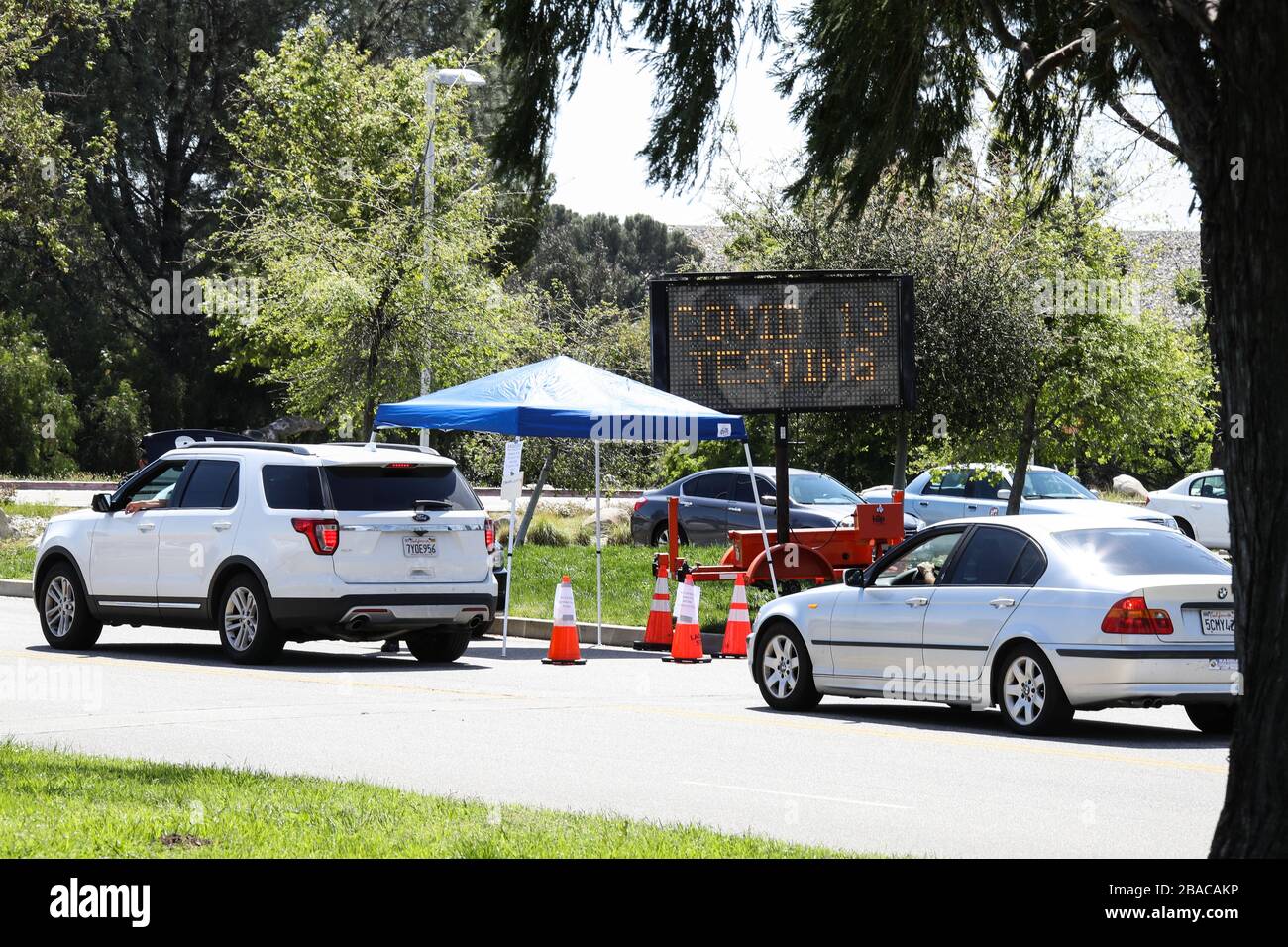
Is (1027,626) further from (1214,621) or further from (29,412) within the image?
(29,412)

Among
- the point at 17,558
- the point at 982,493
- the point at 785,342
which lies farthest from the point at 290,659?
the point at 982,493

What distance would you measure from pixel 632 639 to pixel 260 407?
43914 millimetres

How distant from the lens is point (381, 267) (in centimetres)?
2683

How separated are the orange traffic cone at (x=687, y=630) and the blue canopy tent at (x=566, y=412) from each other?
4.71 ft

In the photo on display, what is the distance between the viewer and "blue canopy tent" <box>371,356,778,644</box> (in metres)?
18.4

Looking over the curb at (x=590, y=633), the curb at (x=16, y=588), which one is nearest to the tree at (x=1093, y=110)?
the curb at (x=590, y=633)

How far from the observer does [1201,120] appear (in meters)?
5.62

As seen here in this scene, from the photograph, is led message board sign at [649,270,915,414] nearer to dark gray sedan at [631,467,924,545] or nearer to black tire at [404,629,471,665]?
black tire at [404,629,471,665]

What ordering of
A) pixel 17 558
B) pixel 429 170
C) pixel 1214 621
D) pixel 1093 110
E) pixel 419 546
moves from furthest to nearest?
pixel 17 558 → pixel 429 170 → pixel 419 546 → pixel 1214 621 → pixel 1093 110

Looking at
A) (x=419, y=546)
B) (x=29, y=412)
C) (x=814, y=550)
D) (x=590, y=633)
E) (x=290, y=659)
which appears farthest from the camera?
(x=29, y=412)

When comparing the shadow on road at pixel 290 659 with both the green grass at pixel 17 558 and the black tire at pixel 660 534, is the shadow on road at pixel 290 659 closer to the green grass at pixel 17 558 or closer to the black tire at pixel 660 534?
the green grass at pixel 17 558

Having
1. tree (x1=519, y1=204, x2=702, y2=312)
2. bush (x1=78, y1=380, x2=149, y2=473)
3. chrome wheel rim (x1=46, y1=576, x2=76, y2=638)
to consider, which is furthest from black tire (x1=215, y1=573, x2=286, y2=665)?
tree (x1=519, y1=204, x2=702, y2=312)

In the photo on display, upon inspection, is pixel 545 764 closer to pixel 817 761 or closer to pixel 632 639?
pixel 817 761

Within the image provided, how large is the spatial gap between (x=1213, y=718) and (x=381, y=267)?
17289mm
